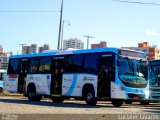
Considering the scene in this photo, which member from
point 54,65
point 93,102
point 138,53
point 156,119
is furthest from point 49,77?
point 156,119

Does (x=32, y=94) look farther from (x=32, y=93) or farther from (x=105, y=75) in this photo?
(x=105, y=75)

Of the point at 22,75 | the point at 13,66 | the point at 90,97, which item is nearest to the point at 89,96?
the point at 90,97

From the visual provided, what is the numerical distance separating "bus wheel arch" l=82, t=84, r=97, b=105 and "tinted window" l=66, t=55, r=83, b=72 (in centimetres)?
118

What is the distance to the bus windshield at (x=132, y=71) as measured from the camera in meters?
22.7

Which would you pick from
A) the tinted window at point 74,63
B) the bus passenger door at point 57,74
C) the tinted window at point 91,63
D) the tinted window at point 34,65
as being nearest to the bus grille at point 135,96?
the tinted window at point 91,63

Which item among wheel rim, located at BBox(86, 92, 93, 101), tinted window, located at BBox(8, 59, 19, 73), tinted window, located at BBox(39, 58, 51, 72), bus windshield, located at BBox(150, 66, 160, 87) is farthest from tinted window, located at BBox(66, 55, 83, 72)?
tinted window, located at BBox(8, 59, 19, 73)

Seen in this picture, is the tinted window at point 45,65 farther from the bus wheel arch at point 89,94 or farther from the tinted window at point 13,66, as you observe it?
the bus wheel arch at point 89,94

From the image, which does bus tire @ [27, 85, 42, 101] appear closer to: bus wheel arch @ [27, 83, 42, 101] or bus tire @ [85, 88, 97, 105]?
bus wheel arch @ [27, 83, 42, 101]

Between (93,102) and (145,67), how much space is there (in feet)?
A: 11.5

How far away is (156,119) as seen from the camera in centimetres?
1405

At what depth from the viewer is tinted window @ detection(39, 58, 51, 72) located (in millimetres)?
27406

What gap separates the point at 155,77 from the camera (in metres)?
28.0

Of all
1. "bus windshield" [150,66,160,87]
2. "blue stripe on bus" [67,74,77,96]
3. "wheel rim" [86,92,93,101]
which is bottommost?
"wheel rim" [86,92,93,101]

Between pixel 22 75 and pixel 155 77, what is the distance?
901 centimetres
